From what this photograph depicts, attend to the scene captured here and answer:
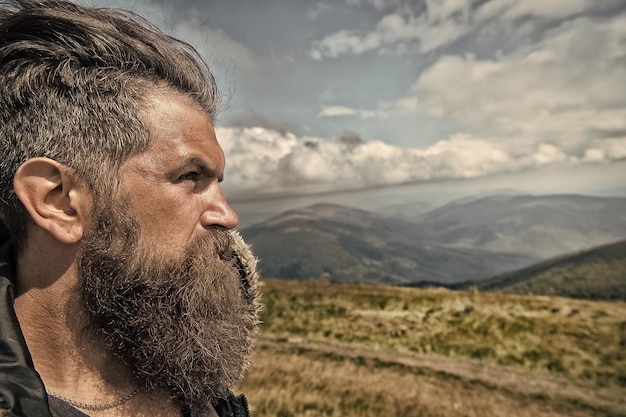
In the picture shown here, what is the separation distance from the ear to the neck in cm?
22

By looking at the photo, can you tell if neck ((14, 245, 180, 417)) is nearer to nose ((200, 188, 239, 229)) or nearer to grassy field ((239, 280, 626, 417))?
nose ((200, 188, 239, 229))

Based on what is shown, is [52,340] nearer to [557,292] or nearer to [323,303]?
[323,303]

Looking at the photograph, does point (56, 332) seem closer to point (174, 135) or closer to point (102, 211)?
point (102, 211)

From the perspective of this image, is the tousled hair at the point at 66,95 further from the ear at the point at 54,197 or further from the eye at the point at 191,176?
the eye at the point at 191,176

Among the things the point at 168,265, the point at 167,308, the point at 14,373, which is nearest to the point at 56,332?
the point at 14,373

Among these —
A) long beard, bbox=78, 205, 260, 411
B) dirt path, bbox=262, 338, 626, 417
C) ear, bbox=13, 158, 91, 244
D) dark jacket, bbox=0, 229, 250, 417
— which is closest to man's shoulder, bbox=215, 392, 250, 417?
long beard, bbox=78, 205, 260, 411

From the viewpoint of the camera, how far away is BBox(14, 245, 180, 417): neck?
2156 millimetres

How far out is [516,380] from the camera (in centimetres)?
1602

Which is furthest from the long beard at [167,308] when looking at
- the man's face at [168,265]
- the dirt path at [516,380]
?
the dirt path at [516,380]

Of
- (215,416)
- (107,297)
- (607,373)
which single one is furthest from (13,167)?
(607,373)

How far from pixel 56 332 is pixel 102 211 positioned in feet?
2.33

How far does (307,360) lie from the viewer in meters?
18.0

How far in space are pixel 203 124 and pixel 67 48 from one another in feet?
2.52

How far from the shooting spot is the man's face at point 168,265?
Answer: 2.14 meters
